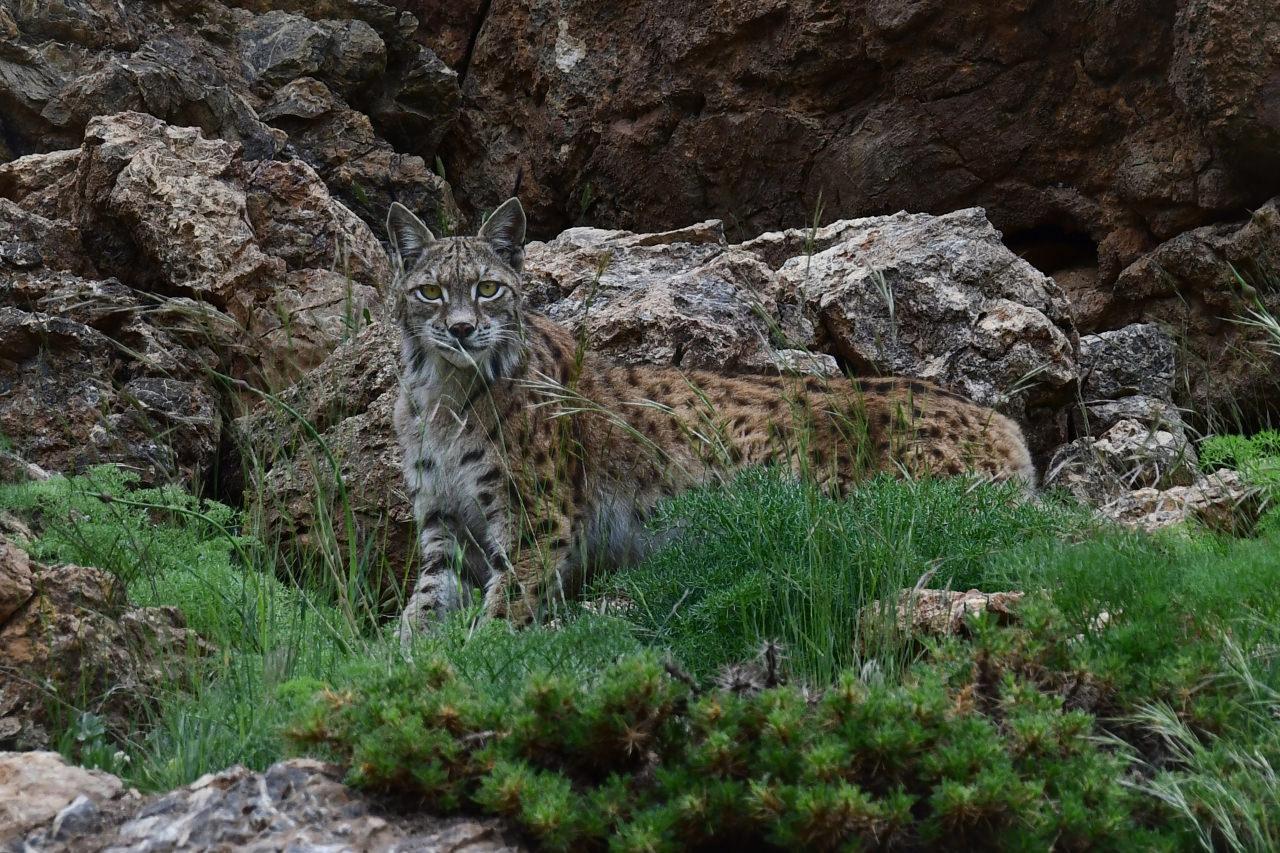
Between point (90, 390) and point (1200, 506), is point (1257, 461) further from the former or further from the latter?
point (90, 390)

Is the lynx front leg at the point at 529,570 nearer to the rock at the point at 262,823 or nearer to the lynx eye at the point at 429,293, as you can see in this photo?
the lynx eye at the point at 429,293

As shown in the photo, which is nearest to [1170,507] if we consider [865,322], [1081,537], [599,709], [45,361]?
[1081,537]

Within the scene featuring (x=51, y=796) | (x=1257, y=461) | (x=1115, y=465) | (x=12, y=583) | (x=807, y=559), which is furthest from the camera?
(x=1115, y=465)

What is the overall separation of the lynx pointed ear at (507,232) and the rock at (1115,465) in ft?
11.0

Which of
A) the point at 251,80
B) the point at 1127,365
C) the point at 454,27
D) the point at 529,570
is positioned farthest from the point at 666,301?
the point at 454,27

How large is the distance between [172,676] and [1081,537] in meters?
3.69

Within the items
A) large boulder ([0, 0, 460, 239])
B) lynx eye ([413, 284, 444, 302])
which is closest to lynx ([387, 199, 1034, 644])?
lynx eye ([413, 284, 444, 302])

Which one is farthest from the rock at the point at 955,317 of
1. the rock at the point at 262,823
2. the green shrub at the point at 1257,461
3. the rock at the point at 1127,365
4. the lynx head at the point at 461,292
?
the rock at the point at 262,823

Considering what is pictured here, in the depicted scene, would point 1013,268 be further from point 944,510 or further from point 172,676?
point 172,676

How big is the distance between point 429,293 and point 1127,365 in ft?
17.6

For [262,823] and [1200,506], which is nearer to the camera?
[262,823]

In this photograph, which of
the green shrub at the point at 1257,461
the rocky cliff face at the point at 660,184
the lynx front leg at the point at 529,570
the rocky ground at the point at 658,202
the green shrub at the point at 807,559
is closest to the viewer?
the green shrub at the point at 807,559

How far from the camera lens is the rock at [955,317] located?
9.40 metres

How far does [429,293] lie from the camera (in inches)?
309
